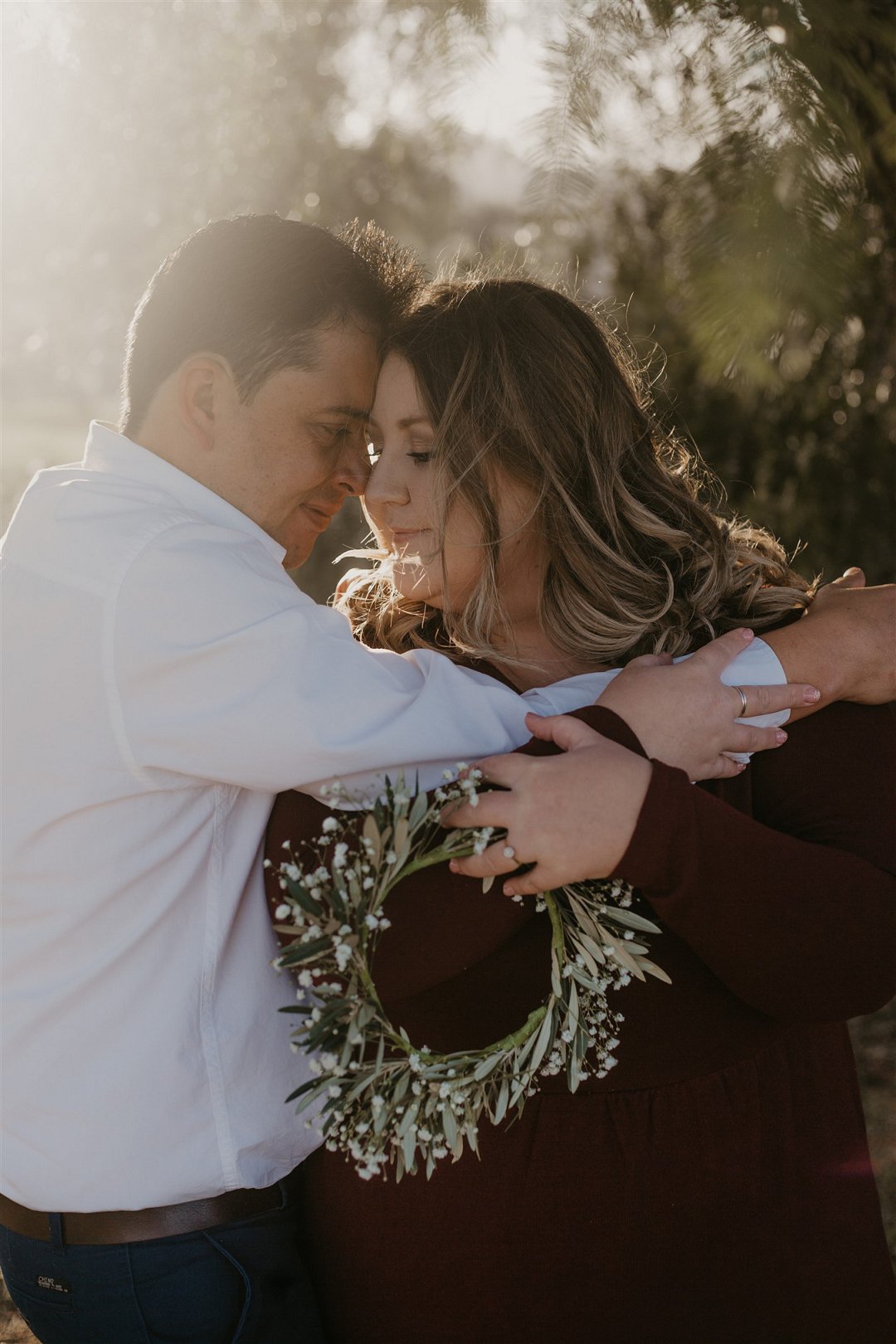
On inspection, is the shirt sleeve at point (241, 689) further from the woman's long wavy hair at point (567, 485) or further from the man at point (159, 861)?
the woman's long wavy hair at point (567, 485)

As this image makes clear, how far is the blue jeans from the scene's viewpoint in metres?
1.76

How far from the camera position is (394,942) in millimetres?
1647

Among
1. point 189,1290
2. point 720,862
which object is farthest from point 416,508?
point 189,1290

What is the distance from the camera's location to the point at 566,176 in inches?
96.9

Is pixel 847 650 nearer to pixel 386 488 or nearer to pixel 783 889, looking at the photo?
pixel 783 889

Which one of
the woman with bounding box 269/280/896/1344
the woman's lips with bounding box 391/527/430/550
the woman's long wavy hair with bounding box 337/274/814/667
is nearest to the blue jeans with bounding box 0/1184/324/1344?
the woman with bounding box 269/280/896/1344

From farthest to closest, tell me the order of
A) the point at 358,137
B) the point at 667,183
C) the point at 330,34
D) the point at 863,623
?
the point at 358,137 → the point at 330,34 → the point at 667,183 → the point at 863,623

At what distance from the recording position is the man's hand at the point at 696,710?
1743mm

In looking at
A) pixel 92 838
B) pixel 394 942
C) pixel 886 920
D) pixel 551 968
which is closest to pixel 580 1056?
pixel 551 968

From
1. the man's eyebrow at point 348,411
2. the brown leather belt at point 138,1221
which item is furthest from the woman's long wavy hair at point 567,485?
the brown leather belt at point 138,1221

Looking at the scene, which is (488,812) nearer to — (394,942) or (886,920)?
(394,942)

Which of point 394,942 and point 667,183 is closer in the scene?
point 394,942

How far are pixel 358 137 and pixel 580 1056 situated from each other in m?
3.87

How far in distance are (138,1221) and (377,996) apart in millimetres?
545
